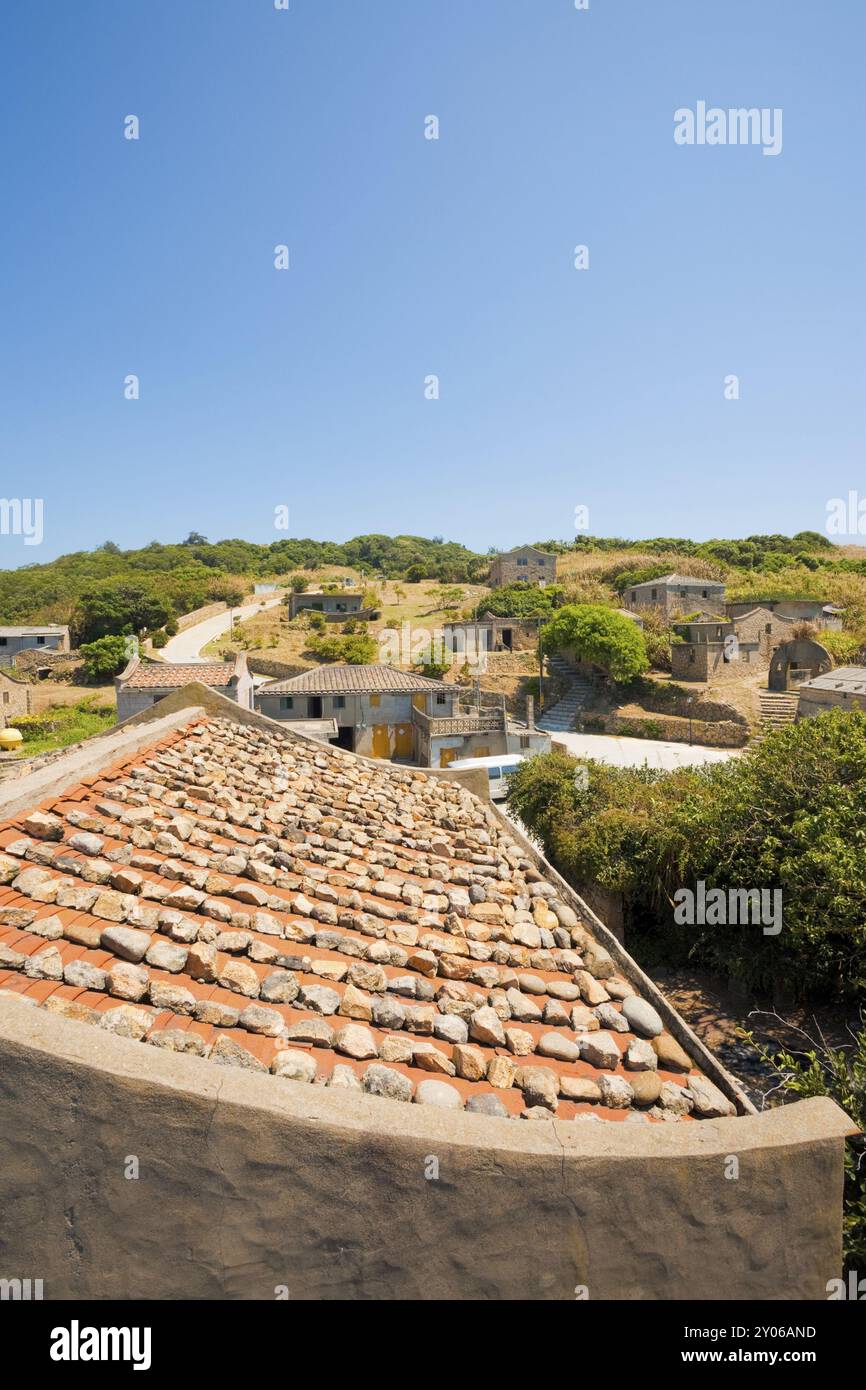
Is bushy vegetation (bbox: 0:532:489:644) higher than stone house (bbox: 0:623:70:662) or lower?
higher

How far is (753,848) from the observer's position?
37.9 ft

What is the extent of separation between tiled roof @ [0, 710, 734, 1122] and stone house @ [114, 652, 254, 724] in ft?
59.2

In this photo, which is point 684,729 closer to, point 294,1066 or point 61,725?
point 61,725

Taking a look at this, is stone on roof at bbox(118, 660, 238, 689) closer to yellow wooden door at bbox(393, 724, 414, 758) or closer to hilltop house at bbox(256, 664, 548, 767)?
hilltop house at bbox(256, 664, 548, 767)

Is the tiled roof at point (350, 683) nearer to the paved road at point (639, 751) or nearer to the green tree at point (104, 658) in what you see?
the paved road at point (639, 751)

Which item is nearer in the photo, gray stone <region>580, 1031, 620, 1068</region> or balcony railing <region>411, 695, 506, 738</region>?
gray stone <region>580, 1031, 620, 1068</region>

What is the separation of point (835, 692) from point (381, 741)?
21.2 meters

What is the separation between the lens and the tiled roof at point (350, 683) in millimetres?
32625

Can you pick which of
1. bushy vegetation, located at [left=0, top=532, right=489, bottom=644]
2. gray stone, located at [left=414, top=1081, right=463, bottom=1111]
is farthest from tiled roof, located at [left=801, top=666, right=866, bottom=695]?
bushy vegetation, located at [left=0, top=532, right=489, bottom=644]

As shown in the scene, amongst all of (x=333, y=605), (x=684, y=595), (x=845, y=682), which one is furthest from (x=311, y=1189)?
(x=333, y=605)

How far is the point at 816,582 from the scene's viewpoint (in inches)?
2442

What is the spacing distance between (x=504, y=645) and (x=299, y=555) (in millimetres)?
66117

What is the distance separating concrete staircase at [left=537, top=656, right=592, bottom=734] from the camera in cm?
4497

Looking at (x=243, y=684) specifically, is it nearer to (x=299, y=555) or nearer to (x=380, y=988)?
(x=380, y=988)
